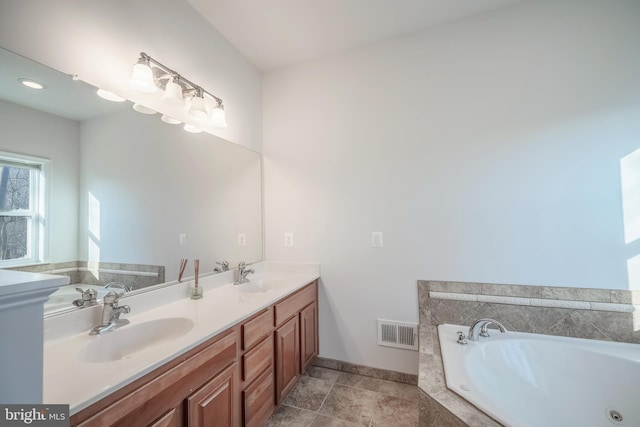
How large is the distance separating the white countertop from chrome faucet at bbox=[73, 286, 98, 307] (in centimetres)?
3

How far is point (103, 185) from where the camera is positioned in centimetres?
133

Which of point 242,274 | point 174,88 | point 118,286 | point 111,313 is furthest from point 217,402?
point 174,88

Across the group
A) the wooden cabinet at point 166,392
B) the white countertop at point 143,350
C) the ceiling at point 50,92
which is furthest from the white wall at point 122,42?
the wooden cabinet at point 166,392

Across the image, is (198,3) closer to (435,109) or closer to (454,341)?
(435,109)

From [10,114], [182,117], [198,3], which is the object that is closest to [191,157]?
[182,117]

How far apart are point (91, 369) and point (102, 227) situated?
2.35ft

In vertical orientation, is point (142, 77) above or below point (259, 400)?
above

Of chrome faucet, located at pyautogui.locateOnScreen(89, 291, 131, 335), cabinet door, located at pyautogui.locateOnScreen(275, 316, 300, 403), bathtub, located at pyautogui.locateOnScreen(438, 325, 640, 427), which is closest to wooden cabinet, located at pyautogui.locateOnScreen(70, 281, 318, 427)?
cabinet door, located at pyautogui.locateOnScreen(275, 316, 300, 403)

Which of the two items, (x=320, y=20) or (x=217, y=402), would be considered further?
(x=320, y=20)

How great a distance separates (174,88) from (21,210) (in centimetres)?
98

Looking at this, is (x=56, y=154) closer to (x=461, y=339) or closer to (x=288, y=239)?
(x=288, y=239)

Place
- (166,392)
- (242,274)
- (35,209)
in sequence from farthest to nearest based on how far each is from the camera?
(242,274) < (35,209) < (166,392)

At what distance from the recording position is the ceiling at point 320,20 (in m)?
1.80

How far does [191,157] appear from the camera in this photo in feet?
6.02
